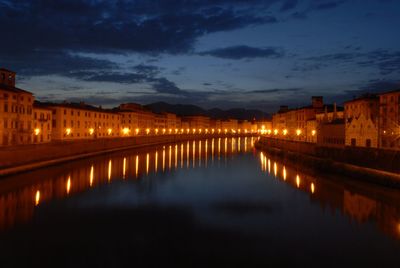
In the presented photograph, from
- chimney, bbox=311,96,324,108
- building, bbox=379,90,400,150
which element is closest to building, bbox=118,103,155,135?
chimney, bbox=311,96,324,108

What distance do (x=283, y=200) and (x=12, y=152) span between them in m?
18.9

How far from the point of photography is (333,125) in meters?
40.7

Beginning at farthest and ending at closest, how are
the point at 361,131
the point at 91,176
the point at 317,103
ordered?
the point at 317,103
the point at 361,131
the point at 91,176

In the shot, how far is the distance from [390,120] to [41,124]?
128ft

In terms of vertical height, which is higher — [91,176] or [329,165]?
[329,165]

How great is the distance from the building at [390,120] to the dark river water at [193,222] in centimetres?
908

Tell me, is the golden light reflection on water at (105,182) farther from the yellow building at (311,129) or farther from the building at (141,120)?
the building at (141,120)

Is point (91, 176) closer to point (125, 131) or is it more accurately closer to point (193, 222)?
point (193, 222)

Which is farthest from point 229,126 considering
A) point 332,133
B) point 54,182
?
point 54,182

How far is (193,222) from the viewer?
54.1 feet

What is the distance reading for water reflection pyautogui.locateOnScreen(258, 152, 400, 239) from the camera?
16.9 metres

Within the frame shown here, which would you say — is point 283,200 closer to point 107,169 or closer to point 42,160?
point 107,169

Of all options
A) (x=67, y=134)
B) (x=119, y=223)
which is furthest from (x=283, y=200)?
(x=67, y=134)

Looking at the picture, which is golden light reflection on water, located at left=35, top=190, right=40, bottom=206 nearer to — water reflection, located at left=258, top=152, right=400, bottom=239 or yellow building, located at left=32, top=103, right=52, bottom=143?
water reflection, located at left=258, top=152, right=400, bottom=239
